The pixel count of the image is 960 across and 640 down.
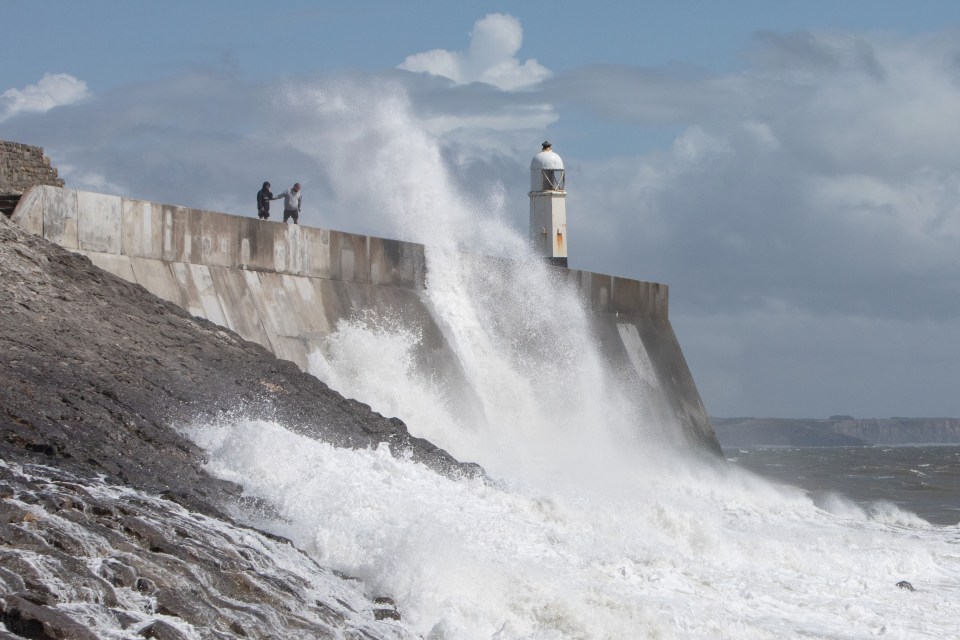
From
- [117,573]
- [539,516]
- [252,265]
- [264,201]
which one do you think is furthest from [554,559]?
[264,201]

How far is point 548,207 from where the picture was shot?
17.9 meters

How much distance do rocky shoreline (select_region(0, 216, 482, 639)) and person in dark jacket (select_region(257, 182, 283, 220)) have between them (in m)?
3.30

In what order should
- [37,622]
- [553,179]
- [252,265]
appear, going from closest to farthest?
[37,622]
[252,265]
[553,179]

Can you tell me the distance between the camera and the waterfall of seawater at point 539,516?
6.07 metres

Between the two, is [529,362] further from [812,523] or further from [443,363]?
[812,523]

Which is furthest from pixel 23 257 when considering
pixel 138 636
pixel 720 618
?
pixel 720 618

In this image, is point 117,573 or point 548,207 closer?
point 117,573

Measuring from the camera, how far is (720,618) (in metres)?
6.86

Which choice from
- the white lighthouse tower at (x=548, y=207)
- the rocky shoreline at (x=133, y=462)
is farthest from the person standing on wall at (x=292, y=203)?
the white lighthouse tower at (x=548, y=207)

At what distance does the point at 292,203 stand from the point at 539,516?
16.8 ft

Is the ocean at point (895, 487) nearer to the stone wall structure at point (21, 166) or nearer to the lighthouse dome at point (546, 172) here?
the lighthouse dome at point (546, 172)

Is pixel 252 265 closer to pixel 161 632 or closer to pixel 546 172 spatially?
pixel 161 632

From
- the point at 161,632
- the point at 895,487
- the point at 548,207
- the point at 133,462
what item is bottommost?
the point at 895,487

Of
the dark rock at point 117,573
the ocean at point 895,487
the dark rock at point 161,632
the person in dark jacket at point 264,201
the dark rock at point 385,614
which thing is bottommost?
the ocean at point 895,487
